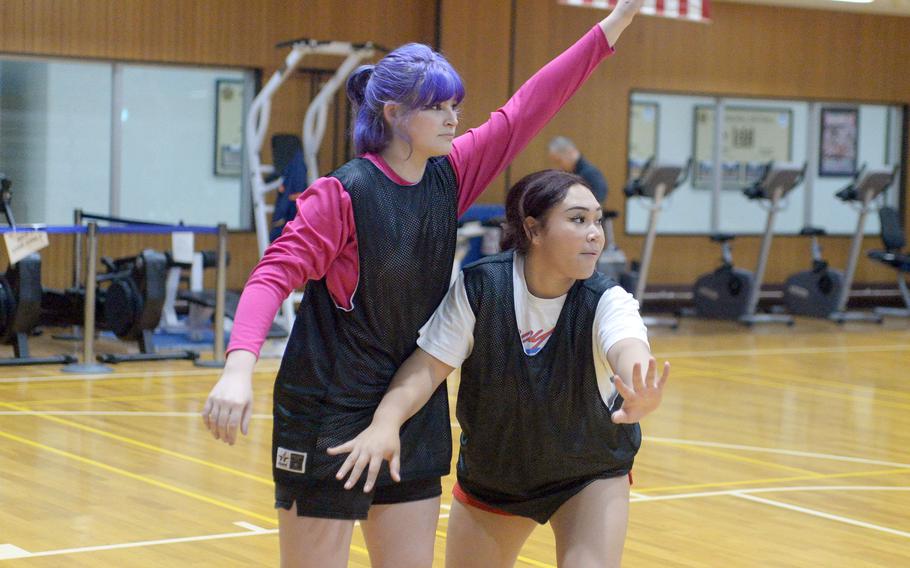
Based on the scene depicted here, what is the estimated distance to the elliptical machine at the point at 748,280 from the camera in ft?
45.7

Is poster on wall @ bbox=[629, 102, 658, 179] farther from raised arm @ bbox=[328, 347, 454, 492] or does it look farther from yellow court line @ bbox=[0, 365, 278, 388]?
raised arm @ bbox=[328, 347, 454, 492]

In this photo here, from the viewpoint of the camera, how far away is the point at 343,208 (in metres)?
2.75

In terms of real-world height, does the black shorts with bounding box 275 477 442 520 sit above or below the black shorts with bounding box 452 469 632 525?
above

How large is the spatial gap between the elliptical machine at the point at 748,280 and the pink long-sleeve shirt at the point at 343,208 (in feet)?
36.6

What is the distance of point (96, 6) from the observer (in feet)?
39.0

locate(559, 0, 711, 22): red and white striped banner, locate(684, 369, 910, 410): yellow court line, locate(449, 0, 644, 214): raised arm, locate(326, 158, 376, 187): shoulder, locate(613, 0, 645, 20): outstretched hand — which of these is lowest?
locate(684, 369, 910, 410): yellow court line

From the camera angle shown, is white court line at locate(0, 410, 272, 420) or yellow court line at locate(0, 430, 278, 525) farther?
white court line at locate(0, 410, 272, 420)

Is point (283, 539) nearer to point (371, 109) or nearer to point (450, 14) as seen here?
point (371, 109)

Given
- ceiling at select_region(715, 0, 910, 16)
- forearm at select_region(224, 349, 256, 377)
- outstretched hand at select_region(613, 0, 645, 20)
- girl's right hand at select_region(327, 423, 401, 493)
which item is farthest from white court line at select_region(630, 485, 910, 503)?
ceiling at select_region(715, 0, 910, 16)

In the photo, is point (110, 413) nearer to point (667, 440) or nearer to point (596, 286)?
point (667, 440)

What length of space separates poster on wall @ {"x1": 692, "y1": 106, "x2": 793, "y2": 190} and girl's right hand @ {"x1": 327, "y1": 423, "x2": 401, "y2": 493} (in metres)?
13.1

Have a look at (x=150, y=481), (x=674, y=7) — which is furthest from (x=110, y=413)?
(x=674, y=7)

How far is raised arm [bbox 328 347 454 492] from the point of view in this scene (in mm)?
2734

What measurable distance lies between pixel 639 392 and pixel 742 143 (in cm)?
1343
